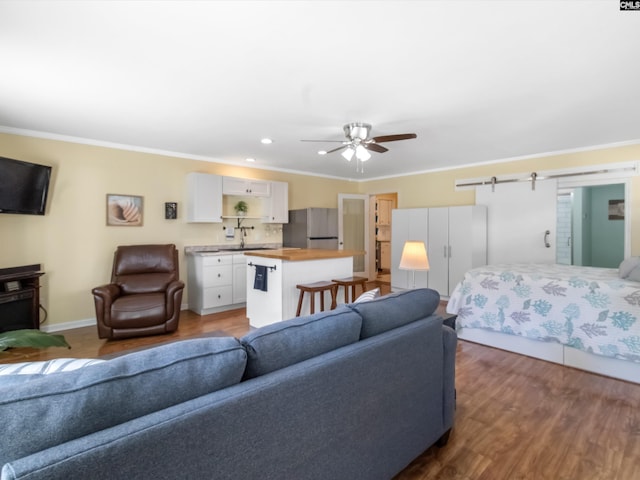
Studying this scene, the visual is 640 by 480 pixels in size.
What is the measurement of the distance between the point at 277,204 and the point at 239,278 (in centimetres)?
152

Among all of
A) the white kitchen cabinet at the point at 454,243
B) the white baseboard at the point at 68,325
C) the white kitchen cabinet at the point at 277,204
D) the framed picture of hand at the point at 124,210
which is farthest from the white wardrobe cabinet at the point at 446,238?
the white baseboard at the point at 68,325

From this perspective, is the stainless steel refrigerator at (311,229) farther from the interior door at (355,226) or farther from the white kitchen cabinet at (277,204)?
the interior door at (355,226)

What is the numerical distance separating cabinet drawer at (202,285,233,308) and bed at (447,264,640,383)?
310 cm

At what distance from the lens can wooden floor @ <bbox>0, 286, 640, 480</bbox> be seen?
1.79 metres

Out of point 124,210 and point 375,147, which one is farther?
point 124,210

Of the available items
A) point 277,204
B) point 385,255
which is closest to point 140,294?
point 277,204

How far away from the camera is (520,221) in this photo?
520cm

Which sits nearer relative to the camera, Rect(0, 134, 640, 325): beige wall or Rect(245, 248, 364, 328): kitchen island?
Rect(245, 248, 364, 328): kitchen island

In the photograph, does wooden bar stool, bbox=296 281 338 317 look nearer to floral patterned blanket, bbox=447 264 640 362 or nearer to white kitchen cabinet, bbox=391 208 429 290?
floral patterned blanket, bbox=447 264 640 362

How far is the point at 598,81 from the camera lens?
2578 millimetres

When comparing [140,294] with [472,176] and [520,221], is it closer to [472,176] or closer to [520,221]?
[472,176]

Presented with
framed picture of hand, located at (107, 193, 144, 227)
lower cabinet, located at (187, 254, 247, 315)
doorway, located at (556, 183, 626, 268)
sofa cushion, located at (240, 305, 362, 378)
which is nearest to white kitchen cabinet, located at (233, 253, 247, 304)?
lower cabinet, located at (187, 254, 247, 315)

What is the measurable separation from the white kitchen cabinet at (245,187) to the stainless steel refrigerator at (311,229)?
2.47ft

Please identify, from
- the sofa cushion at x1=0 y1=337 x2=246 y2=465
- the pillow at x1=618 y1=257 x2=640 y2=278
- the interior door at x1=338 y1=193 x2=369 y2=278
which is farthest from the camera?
the interior door at x1=338 y1=193 x2=369 y2=278
